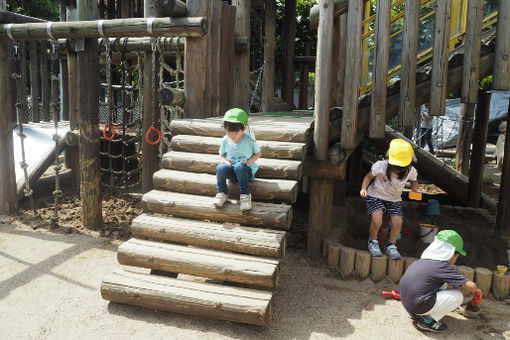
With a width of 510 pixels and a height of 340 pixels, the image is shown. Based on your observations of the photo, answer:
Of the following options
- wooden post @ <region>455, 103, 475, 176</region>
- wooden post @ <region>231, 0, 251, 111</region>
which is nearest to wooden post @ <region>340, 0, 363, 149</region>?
wooden post @ <region>231, 0, 251, 111</region>

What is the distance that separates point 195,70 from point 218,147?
4.24ft

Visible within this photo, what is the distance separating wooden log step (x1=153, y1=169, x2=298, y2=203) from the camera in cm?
405

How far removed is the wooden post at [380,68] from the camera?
4.52 meters

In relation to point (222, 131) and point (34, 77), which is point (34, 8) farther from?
point (222, 131)

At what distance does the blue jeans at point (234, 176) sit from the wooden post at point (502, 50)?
273 centimetres

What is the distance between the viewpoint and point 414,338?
357 centimetres

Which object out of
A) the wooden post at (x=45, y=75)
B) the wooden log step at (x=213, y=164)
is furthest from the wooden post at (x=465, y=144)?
the wooden post at (x=45, y=75)

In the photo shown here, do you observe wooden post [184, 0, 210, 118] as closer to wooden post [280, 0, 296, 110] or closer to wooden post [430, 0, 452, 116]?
wooden post [430, 0, 452, 116]

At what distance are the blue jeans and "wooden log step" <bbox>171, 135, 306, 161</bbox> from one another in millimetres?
472

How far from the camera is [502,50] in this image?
14.8 ft

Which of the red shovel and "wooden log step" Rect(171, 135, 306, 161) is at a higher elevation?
"wooden log step" Rect(171, 135, 306, 161)

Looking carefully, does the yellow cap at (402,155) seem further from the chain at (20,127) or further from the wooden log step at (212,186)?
the chain at (20,127)

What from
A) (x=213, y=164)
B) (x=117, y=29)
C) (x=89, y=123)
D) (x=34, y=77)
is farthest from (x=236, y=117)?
(x=34, y=77)

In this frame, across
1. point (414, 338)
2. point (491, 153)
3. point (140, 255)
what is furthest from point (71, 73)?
point (491, 153)
